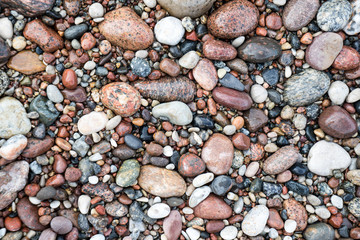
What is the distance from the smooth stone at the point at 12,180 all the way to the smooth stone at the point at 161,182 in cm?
93

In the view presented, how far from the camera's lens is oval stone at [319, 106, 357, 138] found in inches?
97.6

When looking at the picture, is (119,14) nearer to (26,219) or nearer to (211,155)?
(211,155)

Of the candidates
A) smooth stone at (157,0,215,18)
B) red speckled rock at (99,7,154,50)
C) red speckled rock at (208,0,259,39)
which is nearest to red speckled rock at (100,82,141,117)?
red speckled rock at (99,7,154,50)

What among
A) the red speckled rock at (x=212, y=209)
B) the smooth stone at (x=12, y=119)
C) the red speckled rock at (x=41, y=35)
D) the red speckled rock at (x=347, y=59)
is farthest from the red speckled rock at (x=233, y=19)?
the smooth stone at (x=12, y=119)

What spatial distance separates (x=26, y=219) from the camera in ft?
7.47

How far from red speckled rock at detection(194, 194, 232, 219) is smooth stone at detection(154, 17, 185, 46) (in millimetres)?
1380

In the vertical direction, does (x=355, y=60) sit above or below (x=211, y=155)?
above

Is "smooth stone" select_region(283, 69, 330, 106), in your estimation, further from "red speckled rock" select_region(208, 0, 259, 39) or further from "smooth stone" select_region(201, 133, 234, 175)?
"smooth stone" select_region(201, 133, 234, 175)

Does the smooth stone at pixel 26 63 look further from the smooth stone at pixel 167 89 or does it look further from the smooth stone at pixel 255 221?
the smooth stone at pixel 255 221

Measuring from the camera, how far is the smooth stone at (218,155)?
243 centimetres

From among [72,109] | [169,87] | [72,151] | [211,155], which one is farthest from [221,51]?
[72,151]

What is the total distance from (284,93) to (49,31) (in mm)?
2063

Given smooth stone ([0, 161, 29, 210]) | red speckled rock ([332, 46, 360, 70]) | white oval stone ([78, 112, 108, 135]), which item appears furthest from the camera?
red speckled rock ([332, 46, 360, 70])

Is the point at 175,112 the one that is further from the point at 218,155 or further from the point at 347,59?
the point at 347,59
